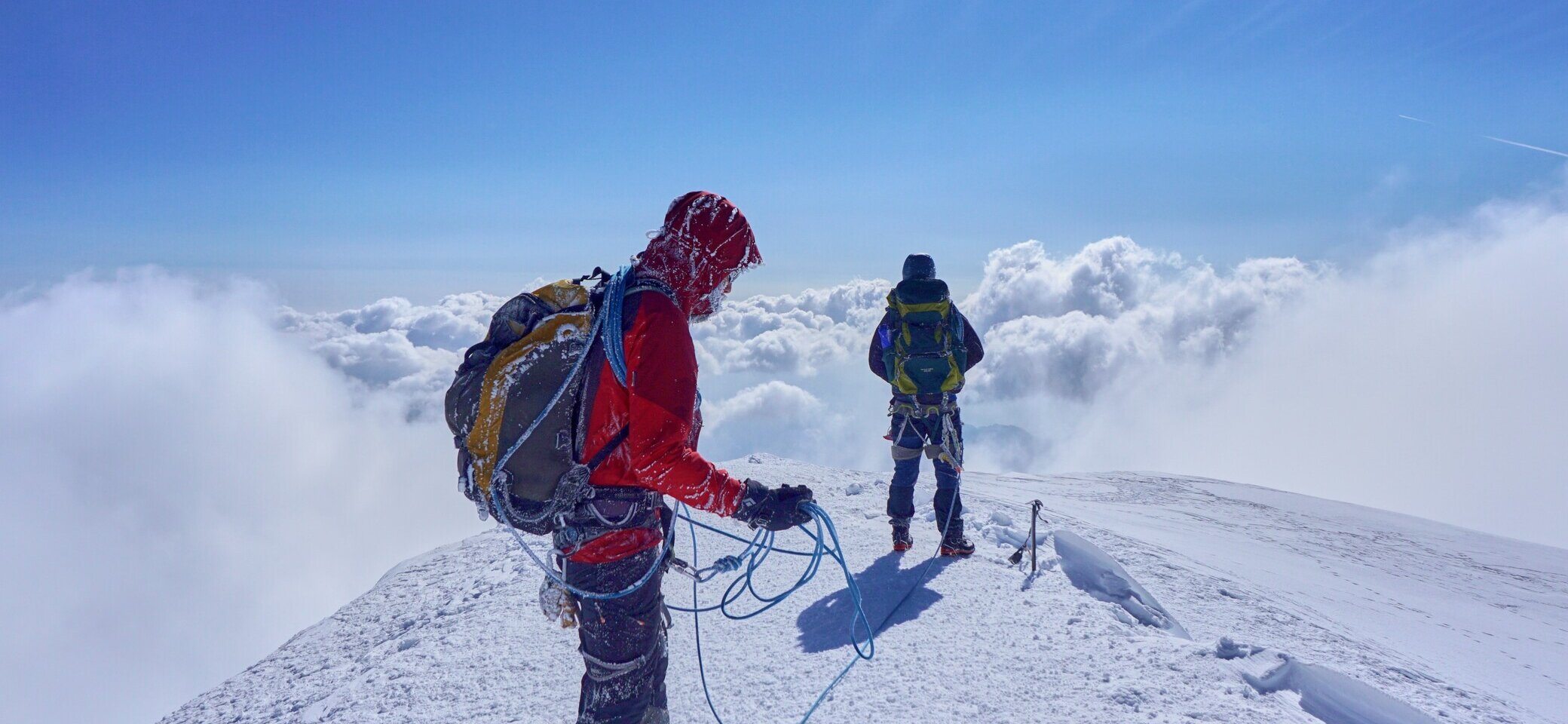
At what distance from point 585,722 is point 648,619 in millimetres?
501

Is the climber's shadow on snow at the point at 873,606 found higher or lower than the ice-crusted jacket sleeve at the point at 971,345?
lower

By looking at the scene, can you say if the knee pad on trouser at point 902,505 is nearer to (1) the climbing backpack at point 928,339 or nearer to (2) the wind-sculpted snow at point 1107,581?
(1) the climbing backpack at point 928,339

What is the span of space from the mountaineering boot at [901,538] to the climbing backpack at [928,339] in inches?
50.4

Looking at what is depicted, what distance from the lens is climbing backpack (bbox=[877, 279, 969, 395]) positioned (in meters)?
6.57

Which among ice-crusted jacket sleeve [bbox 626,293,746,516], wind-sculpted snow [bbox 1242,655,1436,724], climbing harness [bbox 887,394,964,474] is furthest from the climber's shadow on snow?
ice-crusted jacket sleeve [bbox 626,293,746,516]

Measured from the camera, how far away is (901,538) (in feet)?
22.7

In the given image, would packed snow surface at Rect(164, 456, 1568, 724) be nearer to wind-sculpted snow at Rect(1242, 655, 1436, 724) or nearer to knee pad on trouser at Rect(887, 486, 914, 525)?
wind-sculpted snow at Rect(1242, 655, 1436, 724)

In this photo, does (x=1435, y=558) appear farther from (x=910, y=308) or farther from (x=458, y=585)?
(x=458, y=585)

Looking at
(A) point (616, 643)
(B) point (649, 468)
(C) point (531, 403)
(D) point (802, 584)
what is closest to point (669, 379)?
(B) point (649, 468)

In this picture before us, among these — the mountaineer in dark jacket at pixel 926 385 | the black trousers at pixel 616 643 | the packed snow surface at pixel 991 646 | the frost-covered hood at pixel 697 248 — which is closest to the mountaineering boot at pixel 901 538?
the mountaineer in dark jacket at pixel 926 385

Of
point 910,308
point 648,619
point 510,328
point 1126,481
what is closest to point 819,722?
point 648,619

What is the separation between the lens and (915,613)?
18.0 ft

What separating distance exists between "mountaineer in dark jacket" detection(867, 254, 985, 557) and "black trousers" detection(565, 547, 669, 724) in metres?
3.94

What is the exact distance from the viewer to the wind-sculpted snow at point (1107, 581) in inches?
209
